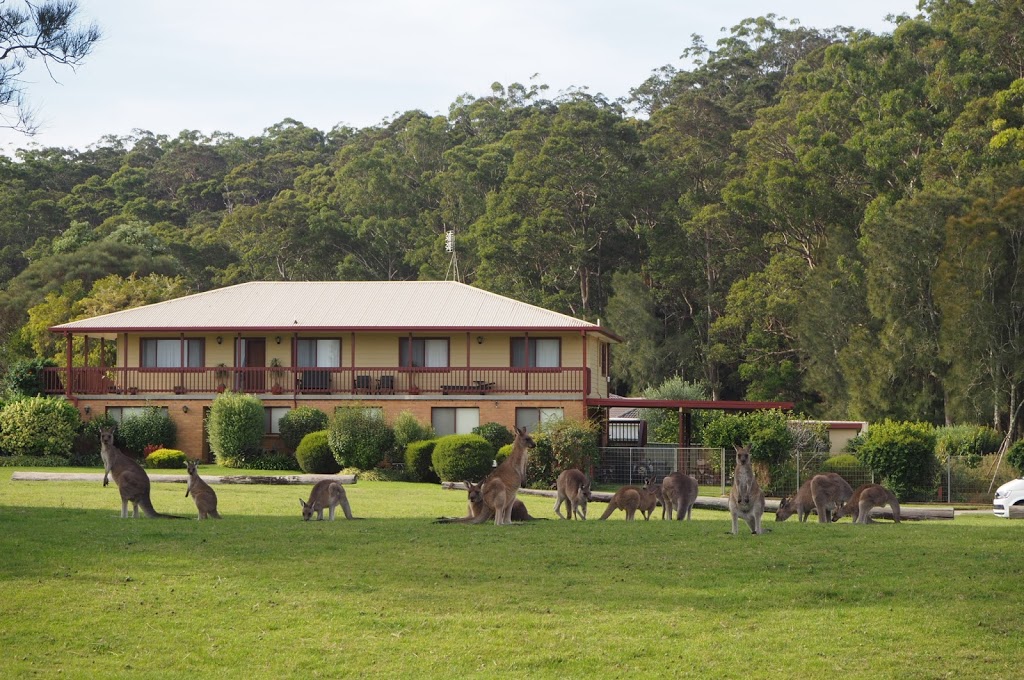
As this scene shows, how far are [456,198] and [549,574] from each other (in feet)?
226

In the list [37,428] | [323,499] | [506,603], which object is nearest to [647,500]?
[323,499]

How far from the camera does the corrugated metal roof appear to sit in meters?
46.5

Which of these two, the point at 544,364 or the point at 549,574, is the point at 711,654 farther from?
the point at 544,364

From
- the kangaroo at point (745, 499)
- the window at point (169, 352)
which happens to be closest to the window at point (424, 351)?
the window at point (169, 352)

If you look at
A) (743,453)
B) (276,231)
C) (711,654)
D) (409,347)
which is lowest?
(711,654)

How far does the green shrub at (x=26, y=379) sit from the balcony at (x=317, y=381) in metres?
0.28

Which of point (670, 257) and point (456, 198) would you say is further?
point (456, 198)

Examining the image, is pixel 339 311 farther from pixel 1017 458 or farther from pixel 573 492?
pixel 573 492

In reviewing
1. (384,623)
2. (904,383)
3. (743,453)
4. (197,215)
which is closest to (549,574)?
(384,623)

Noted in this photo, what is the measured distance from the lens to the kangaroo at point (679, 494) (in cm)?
2134

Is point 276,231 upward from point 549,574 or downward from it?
upward

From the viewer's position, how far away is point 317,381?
154ft

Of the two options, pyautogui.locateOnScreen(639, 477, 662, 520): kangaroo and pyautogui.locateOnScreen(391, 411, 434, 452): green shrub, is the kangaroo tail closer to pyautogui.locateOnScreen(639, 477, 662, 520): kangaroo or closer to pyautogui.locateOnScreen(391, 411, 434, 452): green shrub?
pyautogui.locateOnScreen(639, 477, 662, 520): kangaroo

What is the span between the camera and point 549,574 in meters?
14.6
